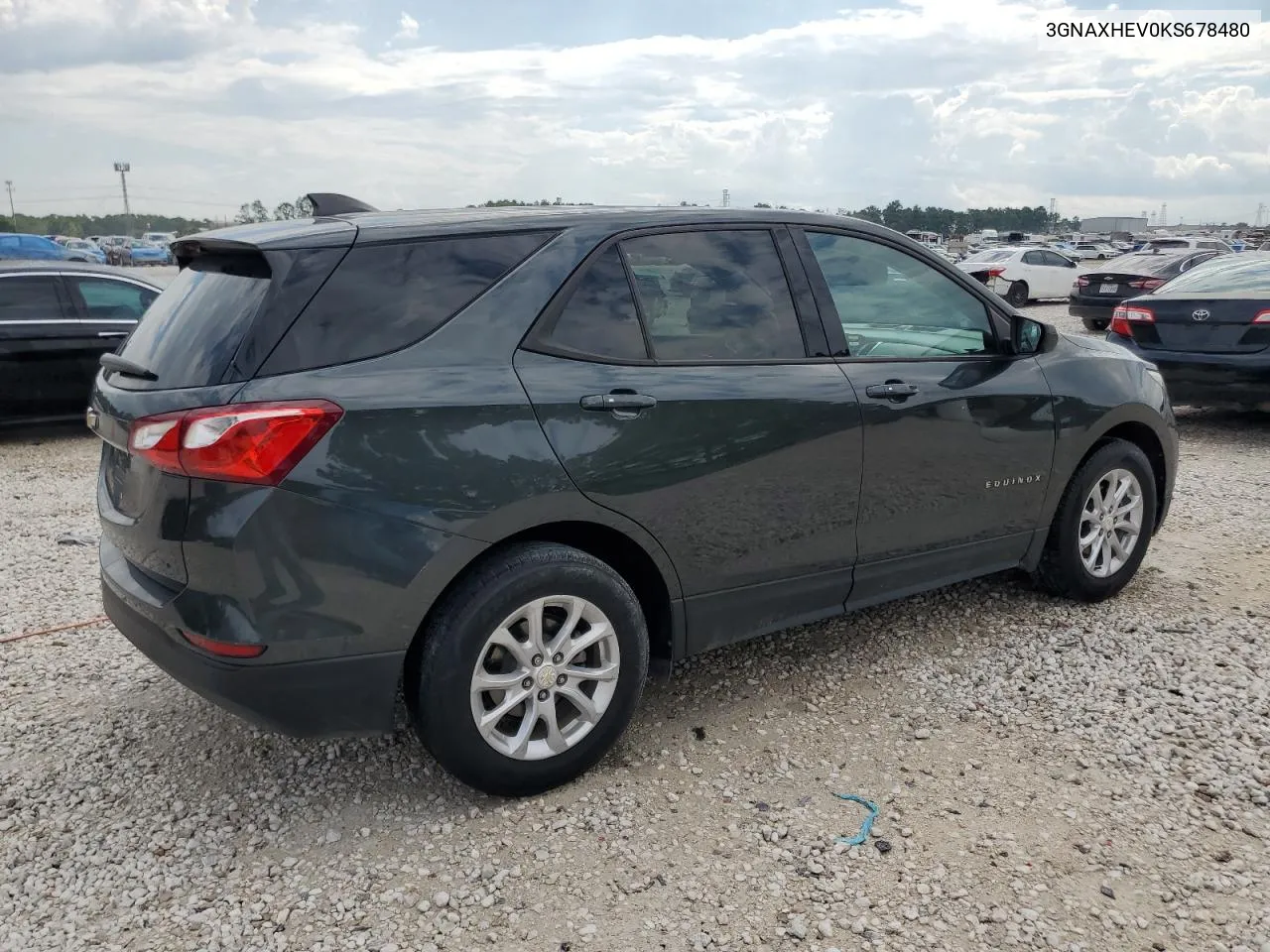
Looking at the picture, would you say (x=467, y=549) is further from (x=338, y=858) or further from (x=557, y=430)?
(x=338, y=858)

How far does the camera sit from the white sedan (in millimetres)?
23766

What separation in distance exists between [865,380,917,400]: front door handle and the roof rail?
6.13ft

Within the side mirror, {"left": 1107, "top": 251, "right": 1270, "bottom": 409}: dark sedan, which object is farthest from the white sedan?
the side mirror

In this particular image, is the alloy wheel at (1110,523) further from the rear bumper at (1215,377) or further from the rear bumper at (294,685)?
the rear bumper at (1215,377)

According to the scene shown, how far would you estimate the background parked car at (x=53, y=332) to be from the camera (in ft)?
27.4

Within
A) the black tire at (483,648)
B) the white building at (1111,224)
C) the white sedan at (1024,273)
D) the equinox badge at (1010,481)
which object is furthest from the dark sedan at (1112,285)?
the white building at (1111,224)

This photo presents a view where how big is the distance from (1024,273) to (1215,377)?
55.4 feet

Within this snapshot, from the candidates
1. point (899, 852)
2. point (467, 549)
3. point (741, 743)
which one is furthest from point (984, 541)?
point (467, 549)

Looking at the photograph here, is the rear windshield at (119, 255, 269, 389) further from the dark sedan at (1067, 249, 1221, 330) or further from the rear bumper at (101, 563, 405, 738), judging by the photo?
the dark sedan at (1067, 249, 1221, 330)

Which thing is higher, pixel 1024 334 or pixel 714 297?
pixel 714 297

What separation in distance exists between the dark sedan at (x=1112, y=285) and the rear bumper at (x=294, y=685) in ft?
53.7

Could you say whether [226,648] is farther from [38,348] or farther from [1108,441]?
[38,348]

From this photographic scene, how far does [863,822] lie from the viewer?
9.71ft

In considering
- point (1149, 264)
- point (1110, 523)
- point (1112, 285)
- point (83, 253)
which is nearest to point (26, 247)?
point (83, 253)
